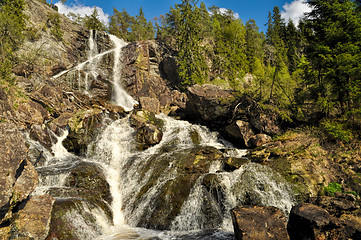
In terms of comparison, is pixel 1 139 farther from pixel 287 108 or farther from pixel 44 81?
A: pixel 44 81

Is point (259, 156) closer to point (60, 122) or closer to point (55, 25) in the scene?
point (60, 122)

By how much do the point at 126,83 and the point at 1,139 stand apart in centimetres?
2977

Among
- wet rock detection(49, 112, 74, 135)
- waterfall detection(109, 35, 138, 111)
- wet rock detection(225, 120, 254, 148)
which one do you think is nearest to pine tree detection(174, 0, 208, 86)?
waterfall detection(109, 35, 138, 111)

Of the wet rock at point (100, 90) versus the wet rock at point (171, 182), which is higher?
the wet rock at point (100, 90)

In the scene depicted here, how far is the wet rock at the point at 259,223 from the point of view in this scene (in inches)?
252

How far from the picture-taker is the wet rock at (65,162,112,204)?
40.3ft

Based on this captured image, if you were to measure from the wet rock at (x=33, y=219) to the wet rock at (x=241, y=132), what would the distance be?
1500 cm

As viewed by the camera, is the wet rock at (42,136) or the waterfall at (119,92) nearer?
the wet rock at (42,136)

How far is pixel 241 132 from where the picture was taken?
59.9 ft

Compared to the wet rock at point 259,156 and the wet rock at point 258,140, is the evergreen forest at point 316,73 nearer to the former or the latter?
the wet rock at point 258,140

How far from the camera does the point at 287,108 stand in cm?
1817

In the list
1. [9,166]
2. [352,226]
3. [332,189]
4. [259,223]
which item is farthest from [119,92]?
[352,226]

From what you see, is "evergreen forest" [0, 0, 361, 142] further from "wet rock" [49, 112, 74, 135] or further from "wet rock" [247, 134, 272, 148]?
"wet rock" [49, 112, 74, 135]

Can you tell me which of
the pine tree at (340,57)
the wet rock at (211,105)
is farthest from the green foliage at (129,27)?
the pine tree at (340,57)
